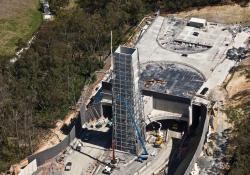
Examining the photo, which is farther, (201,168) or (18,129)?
(18,129)

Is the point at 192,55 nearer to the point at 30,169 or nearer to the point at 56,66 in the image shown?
the point at 56,66

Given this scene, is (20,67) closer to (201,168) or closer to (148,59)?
(148,59)

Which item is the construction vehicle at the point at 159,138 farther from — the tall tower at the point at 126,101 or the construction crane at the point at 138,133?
the tall tower at the point at 126,101

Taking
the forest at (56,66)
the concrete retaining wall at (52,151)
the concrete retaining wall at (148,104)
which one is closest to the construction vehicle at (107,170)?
the concrete retaining wall at (52,151)

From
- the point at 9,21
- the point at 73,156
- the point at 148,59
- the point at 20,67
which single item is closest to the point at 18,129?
the point at 73,156

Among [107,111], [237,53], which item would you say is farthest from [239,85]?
[107,111]

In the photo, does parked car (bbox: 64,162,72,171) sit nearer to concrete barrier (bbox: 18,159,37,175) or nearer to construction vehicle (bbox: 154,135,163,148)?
concrete barrier (bbox: 18,159,37,175)

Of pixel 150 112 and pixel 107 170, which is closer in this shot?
pixel 107 170

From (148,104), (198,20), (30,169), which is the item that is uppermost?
(198,20)
